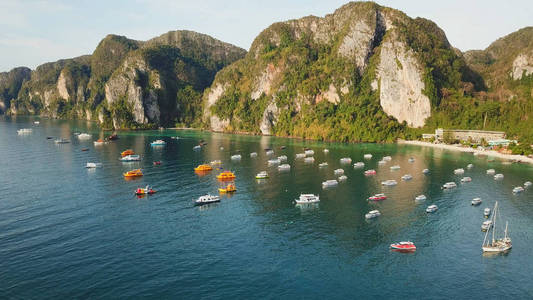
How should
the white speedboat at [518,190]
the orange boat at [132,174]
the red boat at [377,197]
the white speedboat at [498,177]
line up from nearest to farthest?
the red boat at [377,197] < the white speedboat at [518,190] < the white speedboat at [498,177] < the orange boat at [132,174]

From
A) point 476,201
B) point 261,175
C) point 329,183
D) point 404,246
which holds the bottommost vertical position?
point 404,246

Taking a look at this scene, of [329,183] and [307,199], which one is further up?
[329,183]

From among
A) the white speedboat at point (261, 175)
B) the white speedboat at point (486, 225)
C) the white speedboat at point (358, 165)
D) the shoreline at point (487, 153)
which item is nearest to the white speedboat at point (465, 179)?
the white speedboat at point (358, 165)

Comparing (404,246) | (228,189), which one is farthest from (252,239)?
(228,189)

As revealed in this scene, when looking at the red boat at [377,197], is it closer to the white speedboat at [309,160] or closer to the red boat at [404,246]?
the red boat at [404,246]

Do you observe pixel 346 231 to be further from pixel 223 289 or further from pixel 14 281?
pixel 14 281

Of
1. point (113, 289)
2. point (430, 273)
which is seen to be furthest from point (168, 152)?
→ point (430, 273)

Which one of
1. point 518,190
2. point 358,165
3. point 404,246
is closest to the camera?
point 404,246

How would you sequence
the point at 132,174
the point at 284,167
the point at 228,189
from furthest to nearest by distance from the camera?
the point at 284,167 < the point at 132,174 < the point at 228,189

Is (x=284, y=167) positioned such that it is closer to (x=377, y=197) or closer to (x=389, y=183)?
(x=389, y=183)

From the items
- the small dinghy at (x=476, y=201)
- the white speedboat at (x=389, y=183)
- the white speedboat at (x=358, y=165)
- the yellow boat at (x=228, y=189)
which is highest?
the white speedboat at (x=358, y=165)
